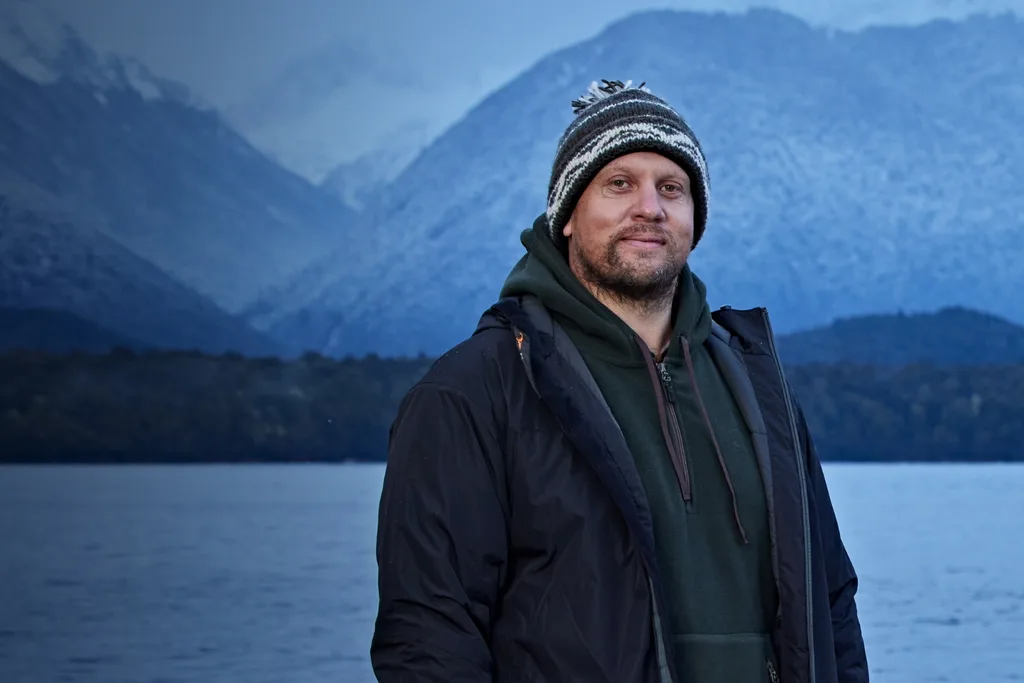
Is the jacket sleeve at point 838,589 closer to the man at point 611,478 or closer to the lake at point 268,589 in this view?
the man at point 611,478

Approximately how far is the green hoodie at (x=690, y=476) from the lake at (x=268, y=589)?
6898 millimetres

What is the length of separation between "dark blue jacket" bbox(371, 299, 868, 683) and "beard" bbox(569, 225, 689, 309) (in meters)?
0.12

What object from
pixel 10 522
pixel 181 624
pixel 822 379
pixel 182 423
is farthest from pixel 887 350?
pixel 181 624

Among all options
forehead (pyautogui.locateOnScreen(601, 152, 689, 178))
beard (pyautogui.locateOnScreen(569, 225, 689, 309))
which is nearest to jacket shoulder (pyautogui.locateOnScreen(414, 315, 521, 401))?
beard (pyautogui.locateOnScreen(569, 225, 689, 309))

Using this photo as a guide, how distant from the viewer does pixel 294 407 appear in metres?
44.1

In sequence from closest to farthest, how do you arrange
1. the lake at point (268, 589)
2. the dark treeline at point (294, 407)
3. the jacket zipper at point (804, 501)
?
the jacket zipper at point (804, 501)
the lake at point (268, 589)
the dark treeline at point (294, 407)

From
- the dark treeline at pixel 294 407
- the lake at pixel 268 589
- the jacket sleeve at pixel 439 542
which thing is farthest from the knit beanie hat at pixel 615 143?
the dark treeline at pixel 294 407

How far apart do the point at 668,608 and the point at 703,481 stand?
6.5 inches

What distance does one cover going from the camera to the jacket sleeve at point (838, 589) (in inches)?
71.7

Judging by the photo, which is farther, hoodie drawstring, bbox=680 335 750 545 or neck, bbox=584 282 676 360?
neck, bbox=584 282 676 360

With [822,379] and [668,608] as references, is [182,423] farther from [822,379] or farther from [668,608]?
[668,608]

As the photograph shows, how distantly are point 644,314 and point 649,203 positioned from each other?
0.14 meters

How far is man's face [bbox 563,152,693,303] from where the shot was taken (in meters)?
1.71

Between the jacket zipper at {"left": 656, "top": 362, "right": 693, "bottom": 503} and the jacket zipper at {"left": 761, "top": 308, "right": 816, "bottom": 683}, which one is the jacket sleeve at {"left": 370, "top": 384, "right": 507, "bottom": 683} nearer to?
the jacket zipper at {"left": 656, "top": 362, "right": 693, "bottom": 503}
